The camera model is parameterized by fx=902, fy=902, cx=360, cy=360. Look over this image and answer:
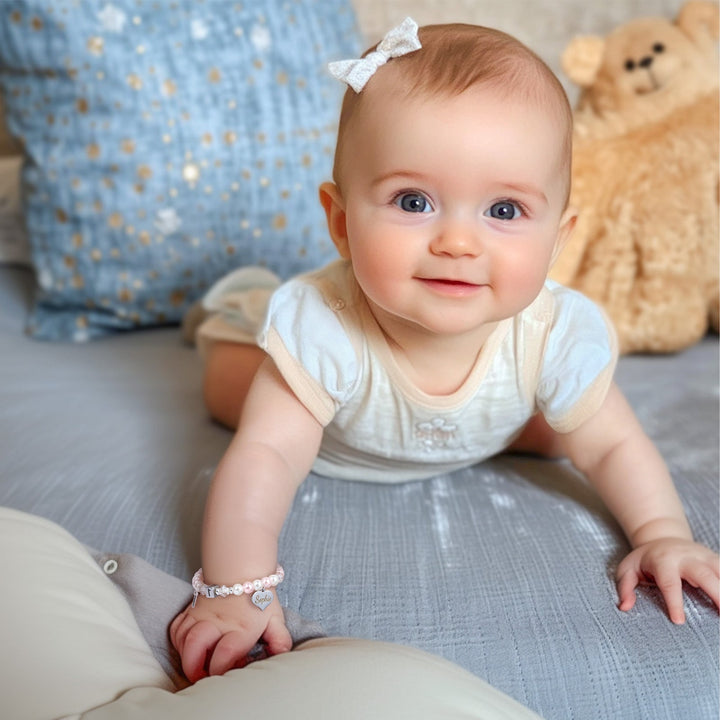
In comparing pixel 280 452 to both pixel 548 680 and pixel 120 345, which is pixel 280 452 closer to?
pixel 548 680

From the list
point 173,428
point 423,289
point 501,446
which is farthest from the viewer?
point 173,428

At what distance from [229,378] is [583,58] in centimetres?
78

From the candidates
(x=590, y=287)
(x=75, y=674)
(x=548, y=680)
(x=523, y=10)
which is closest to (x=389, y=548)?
(x=548, y=680)

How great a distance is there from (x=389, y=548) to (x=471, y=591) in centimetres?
10

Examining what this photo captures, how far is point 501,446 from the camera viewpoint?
1.00 meters

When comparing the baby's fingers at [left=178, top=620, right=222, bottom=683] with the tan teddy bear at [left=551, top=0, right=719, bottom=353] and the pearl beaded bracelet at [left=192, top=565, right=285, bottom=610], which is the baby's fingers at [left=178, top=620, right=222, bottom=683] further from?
the tan teddy bear at [left=551, top=0, right=719, bottom=353]

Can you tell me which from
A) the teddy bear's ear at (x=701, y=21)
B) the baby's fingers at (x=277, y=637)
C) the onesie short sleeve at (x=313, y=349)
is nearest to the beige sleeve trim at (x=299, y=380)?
the onesie short sleeve at (x=313, y=349)

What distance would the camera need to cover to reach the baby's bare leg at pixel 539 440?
3.38 ft

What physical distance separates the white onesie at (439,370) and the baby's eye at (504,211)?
177 millimetres

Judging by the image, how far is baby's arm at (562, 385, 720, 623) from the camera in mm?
771

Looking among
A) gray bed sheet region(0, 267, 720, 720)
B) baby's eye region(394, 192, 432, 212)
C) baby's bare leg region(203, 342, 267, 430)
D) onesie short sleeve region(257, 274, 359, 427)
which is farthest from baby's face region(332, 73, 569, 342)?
baby's bare leg region(203, 342, 267, 430)

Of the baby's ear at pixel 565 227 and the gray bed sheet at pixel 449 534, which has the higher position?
the baby's ear at pixel 565 227

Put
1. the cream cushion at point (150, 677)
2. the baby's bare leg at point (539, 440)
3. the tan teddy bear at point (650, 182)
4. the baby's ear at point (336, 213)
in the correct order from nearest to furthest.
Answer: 1. the cream cushion at point (150, 677)
2. the baby's ear at point (336, 213)
3. the baby's bare leg at point (539, 440)
4. the tan teddy bear at point (650, 182)

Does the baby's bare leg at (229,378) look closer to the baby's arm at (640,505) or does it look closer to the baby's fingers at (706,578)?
the baby's arm at (640,505)
